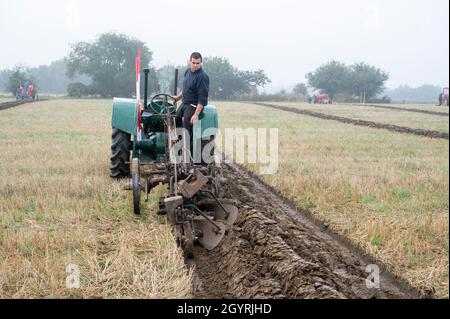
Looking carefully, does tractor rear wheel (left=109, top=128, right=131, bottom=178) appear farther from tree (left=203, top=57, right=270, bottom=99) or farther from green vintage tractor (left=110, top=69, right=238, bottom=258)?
tree (left=203, top=57, right=270, bottom=99)

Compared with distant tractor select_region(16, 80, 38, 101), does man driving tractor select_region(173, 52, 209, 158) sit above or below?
below

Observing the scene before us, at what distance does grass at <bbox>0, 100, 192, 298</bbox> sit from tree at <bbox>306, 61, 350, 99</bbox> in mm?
48493

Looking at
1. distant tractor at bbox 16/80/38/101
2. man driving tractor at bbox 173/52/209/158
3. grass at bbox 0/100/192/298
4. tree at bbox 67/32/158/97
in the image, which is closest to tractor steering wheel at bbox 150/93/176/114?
man driving tractor at bbox 173/52/209/158

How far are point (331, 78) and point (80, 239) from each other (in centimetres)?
5226

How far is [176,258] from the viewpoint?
4.27 metres

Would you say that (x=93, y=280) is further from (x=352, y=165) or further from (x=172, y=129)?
(x=352, y=165)

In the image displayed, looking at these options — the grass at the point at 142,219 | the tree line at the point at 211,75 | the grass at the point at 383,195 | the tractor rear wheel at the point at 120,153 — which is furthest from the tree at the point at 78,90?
the tractor rear wheel at the point at 120,153

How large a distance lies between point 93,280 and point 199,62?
3.01 meters

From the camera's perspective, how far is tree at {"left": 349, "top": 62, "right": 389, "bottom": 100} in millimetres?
54625

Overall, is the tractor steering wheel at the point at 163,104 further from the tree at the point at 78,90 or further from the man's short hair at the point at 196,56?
the tree at the point at 78,90

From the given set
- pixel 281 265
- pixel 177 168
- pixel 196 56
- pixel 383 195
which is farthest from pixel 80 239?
pixel 383 195

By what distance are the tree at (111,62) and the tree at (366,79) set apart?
22789 millimetres

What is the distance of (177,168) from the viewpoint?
213 inches

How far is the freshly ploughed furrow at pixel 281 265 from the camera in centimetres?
369
